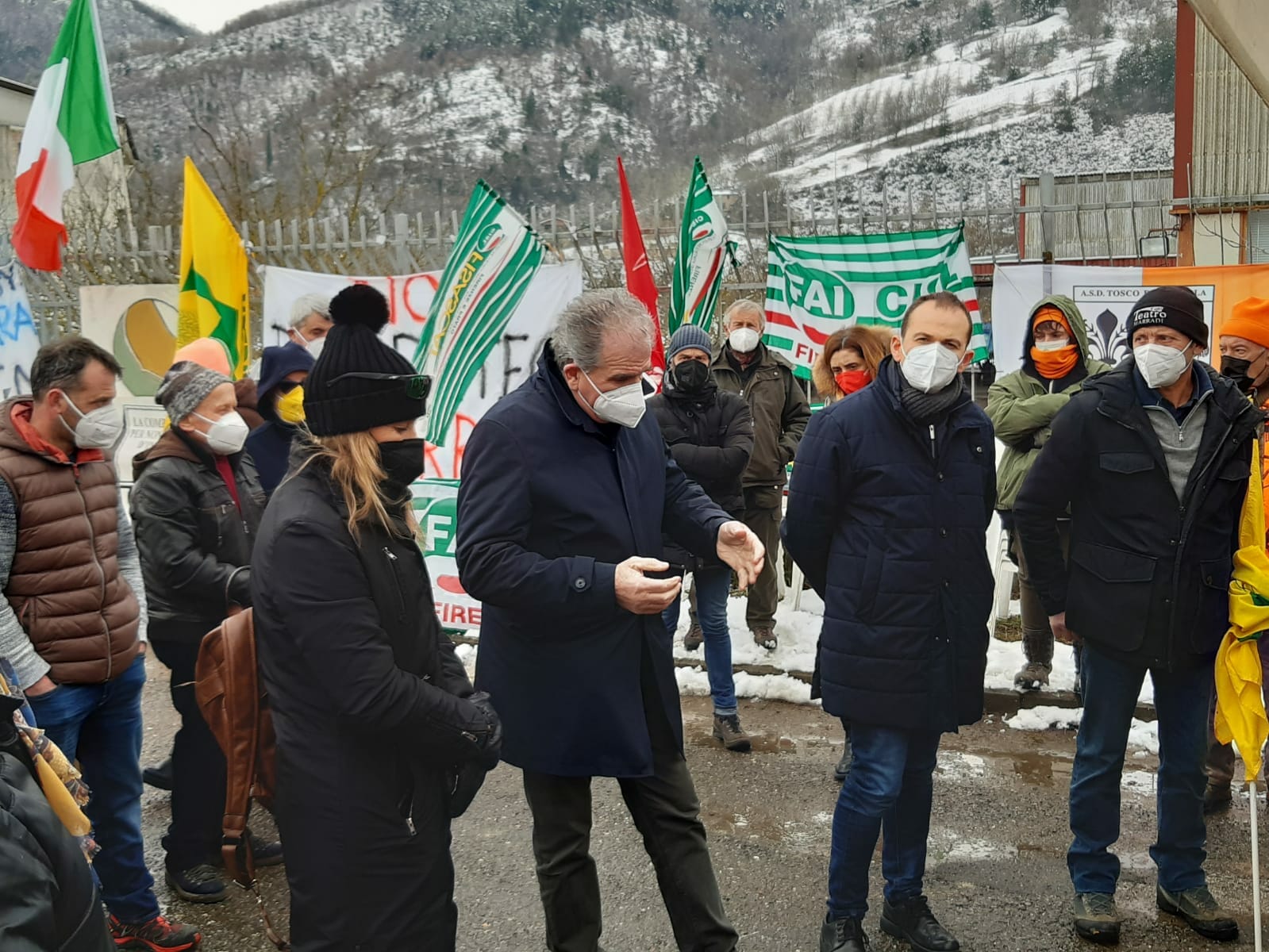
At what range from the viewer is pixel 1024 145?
4715 inches

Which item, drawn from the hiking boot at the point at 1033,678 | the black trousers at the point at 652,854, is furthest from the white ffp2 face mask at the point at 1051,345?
the black trousers at the point at 652,854

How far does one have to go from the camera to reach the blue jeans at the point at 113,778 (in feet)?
11.3

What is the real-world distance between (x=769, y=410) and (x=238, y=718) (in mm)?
4501

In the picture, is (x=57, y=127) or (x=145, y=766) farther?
(x=57, y=127)

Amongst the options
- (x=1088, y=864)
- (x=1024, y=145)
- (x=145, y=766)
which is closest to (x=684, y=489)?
(x=1088, y=864)

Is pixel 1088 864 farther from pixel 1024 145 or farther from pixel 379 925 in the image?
pixel 1024 145

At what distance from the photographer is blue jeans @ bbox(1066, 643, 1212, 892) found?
11.4 ft

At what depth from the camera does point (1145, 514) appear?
339 centimetres

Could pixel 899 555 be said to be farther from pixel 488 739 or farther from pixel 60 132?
pixel 60 132

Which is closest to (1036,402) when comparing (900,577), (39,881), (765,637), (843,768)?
(843,768)

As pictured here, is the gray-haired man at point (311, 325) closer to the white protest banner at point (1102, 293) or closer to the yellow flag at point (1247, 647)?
the yellow flag at point (1247, 647)

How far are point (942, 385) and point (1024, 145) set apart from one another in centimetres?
12982

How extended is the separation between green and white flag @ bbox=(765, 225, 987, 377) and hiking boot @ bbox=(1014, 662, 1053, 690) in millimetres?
2497

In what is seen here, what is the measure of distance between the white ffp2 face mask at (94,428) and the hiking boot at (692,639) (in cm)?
395
